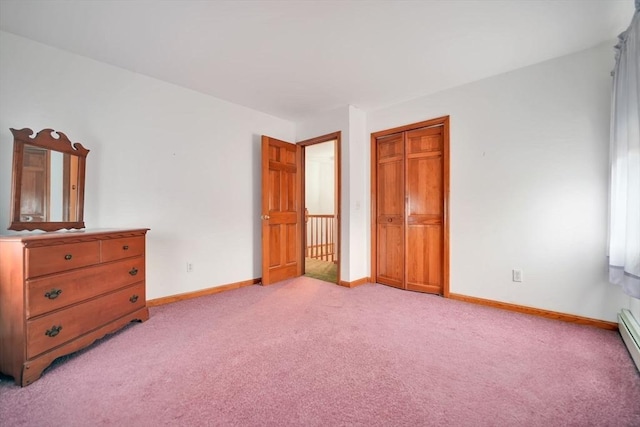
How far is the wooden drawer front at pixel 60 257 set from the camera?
1.52m

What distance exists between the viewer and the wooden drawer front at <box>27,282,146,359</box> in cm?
151

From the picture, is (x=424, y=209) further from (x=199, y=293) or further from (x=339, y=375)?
(x=199, y=293)

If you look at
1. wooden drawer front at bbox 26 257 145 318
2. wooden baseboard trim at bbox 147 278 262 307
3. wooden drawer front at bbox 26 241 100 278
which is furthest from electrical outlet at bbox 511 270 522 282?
wooden drawer front at bbox 26 241 100 278

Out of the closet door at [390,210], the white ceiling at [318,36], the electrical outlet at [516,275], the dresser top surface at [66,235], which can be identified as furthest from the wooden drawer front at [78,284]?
the electrical outlet at [516,275]

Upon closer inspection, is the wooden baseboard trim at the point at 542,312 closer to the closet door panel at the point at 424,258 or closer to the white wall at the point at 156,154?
the closet door panel at the point at 424,258

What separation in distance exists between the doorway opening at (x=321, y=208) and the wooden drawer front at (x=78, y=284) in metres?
2.32

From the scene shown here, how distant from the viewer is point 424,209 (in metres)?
3.19

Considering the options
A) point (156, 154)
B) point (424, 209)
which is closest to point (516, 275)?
point (424, 209)

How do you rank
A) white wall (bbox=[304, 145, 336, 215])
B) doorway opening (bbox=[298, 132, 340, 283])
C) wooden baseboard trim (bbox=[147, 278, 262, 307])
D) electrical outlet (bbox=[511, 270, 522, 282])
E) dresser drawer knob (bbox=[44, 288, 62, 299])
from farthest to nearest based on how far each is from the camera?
white wall (bbox=[304, 145, 336, 215])
doorway opening (bbox=[298, 132, 340, 283])
wooden baseboard trim (bbox=[147, 278, 262, 307])
electrical outlet (bbox=[511, 270, 522, 282])
dresser drawer knob (bbox=[44, 288, 62, 299])

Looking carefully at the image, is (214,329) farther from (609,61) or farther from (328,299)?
(609,61)

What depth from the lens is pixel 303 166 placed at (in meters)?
4.06

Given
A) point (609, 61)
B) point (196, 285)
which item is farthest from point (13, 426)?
point (609, 61)

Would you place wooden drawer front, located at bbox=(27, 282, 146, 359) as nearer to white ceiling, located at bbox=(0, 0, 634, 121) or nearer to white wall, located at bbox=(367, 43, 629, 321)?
white ceiling, located at bbox=(0, 0, 634, 121)

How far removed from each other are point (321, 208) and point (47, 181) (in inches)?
230
